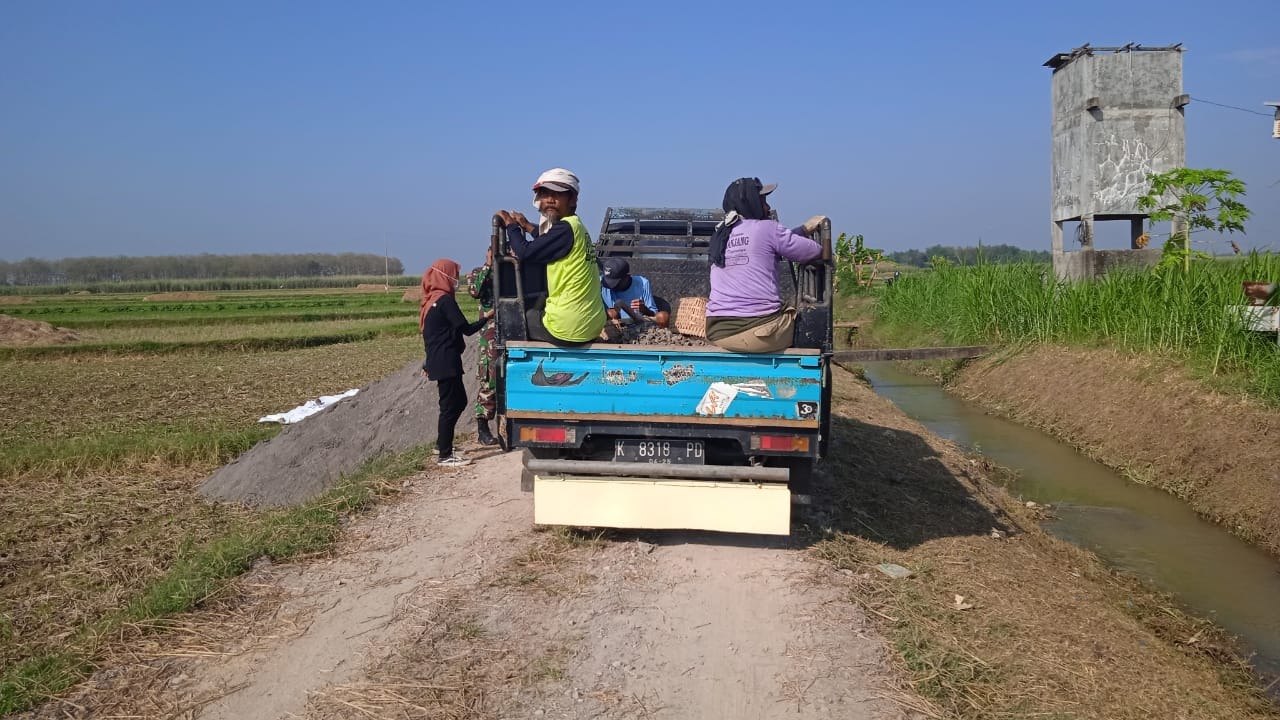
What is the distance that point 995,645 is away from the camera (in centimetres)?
443

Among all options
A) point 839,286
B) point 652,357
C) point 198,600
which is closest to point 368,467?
point 198,600

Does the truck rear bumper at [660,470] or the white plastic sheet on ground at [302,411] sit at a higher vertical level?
the truck rear bumper at [660,470]

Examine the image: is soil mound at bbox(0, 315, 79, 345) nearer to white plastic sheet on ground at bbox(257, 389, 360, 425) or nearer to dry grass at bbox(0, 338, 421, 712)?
dry grass at bbox(0, 338, 421, 712)

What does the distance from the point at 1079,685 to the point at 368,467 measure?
5982 mm

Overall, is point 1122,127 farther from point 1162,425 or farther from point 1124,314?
point 1162,425

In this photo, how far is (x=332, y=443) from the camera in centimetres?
1010

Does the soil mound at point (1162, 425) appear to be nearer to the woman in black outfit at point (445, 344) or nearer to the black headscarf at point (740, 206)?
the black headscarf at point (740, 206)

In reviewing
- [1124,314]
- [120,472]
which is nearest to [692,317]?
[120,472]

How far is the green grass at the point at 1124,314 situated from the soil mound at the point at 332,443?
26.7ft

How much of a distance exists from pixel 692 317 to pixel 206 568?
3611mm

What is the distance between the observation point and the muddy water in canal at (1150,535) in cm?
629

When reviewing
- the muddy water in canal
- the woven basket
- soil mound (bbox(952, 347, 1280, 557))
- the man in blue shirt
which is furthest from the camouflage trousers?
soil mound (bbox(952, 347, 1280, 557))

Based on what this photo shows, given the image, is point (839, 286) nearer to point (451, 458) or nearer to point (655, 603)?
point (451, 458)

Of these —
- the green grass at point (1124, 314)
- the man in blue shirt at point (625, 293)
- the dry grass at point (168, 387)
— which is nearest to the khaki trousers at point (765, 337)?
the man in blue shirt at point (625, 293)
